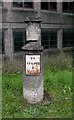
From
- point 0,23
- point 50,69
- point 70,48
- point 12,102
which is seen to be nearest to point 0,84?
point 12,102

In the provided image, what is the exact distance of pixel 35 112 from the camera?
339 inches

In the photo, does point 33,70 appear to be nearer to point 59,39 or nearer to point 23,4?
point 23,4

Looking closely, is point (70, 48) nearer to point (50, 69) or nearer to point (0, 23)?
point (0, 23)

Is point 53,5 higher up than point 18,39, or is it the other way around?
point 53,5

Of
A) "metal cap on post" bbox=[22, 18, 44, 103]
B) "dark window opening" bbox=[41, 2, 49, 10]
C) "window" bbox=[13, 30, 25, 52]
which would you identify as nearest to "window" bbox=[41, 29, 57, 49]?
"dark window opening" bbox=[41, 2, 49, 10]

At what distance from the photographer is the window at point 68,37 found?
22766 millimetres

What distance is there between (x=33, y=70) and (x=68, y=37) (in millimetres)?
13934

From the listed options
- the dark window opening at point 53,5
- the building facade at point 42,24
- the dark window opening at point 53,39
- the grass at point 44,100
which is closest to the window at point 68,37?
the building facade at point 42,24

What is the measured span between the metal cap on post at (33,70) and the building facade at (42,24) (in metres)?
9.84

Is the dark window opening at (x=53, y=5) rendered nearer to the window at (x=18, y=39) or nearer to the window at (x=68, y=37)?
the window at (x=68, y=37)

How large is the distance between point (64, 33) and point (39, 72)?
13.8 meters

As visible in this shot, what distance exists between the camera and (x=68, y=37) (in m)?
23.0

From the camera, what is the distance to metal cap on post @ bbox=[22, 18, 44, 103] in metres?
9.25

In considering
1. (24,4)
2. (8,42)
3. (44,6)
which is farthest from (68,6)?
(8,42)
